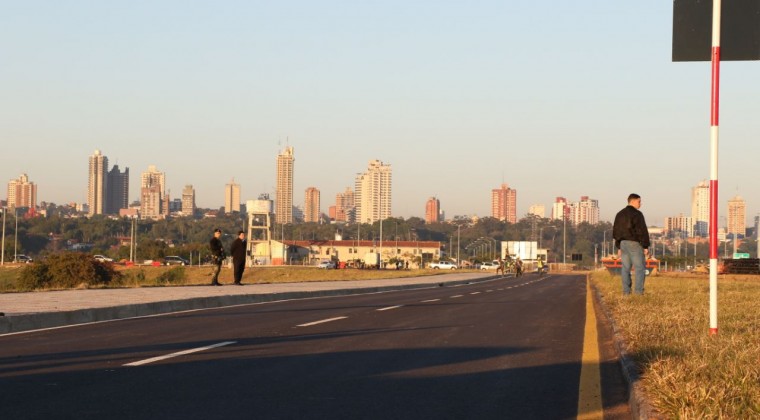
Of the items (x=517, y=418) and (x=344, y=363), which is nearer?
(x=517, y=418)

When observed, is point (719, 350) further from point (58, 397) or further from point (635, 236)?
point (635, 236)

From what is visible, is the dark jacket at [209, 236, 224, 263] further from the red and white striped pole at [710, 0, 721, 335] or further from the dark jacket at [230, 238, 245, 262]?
the red and white striped pole at [710, 0, 721, 335]

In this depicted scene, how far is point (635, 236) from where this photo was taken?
19375 millimetres

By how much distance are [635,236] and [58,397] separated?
532 inches

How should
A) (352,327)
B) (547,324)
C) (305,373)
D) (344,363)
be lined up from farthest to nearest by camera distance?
(547,324)
(352,327)
(344,363)
(305,373)

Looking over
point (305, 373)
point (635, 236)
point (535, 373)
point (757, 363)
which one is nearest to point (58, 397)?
point (305, 373)

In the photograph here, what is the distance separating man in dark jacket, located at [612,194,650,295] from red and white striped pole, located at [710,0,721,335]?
7204mm

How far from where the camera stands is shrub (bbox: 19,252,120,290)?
6253 cm

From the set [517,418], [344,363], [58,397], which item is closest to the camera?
[517,418]

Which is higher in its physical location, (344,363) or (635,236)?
(635,236)

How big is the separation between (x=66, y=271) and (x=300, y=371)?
57.0 m

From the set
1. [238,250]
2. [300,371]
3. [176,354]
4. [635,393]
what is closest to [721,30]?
[635,393]

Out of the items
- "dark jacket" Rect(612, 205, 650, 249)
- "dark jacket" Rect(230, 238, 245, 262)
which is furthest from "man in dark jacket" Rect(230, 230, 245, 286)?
"dark jacket" Rect(612, 205, 650, 249)

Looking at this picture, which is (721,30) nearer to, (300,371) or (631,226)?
(300,371)
